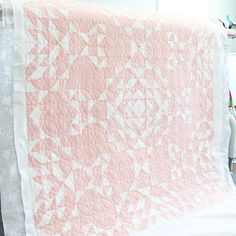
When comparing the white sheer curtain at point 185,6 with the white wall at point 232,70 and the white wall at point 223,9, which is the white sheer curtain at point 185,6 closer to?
the white wall at point 223,9

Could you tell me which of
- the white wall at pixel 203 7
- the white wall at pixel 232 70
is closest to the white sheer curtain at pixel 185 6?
the white wall at pixel 203 7

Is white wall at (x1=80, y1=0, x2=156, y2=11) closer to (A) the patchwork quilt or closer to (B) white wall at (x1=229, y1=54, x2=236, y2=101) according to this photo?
(A) the patchwork quilt

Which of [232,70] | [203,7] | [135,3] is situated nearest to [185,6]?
[203,7]

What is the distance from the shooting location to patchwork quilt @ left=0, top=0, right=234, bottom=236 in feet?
4.13

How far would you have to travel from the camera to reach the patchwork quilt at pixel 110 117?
1.26 m

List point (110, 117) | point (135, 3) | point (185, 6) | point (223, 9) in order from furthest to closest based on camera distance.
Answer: point (223, 9) < point (185, 6) < point (135, 3) < point (110, 117)

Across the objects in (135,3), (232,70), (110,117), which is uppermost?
(135,3)

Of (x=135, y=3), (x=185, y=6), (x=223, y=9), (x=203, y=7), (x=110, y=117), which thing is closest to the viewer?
(x=110, y=117)

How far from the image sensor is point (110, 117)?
4.80 ft

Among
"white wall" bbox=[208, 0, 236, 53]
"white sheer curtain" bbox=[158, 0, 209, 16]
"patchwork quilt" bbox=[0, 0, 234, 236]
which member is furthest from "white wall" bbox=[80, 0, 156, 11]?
"white wall" bbox=[208, 0, 236, 53]

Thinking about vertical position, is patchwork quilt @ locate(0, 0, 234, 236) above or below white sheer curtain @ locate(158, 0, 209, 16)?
below

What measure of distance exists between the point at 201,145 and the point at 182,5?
0.98 meters

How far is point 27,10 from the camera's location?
1223mm

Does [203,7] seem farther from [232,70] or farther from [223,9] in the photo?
[232,70]
